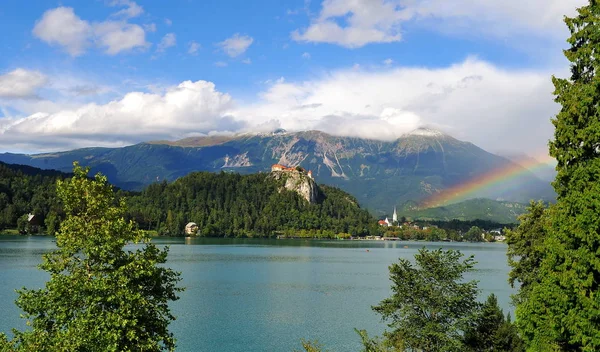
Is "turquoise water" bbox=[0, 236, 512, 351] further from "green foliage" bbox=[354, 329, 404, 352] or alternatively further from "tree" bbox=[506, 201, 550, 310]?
"green foliage" bbox=[354, 329, 404, 352]

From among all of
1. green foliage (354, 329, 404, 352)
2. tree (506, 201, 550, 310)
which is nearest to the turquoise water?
tree (506, 201, 550, 310)

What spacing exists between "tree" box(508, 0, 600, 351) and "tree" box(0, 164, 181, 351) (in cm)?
1638

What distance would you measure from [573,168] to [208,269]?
271 ft

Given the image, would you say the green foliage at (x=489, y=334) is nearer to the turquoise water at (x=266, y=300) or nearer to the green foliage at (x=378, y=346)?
the green foliage at (x=378, y=346)

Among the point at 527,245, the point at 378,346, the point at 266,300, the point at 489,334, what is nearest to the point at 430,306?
the point at 489,334

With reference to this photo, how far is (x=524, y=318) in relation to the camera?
917 inches

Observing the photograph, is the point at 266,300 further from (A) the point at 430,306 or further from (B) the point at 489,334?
(B) the point at 489,334

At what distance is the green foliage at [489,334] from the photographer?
28500 mm

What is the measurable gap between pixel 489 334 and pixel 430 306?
13.6ft

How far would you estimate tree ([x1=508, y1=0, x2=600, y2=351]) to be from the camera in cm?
1980

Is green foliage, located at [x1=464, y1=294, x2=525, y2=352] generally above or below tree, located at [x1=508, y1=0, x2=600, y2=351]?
below

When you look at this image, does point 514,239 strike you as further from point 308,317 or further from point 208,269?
point 208,269

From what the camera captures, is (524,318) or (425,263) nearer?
(524,318)

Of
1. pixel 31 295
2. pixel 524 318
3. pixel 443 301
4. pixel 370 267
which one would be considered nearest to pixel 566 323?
pixel 524 318
